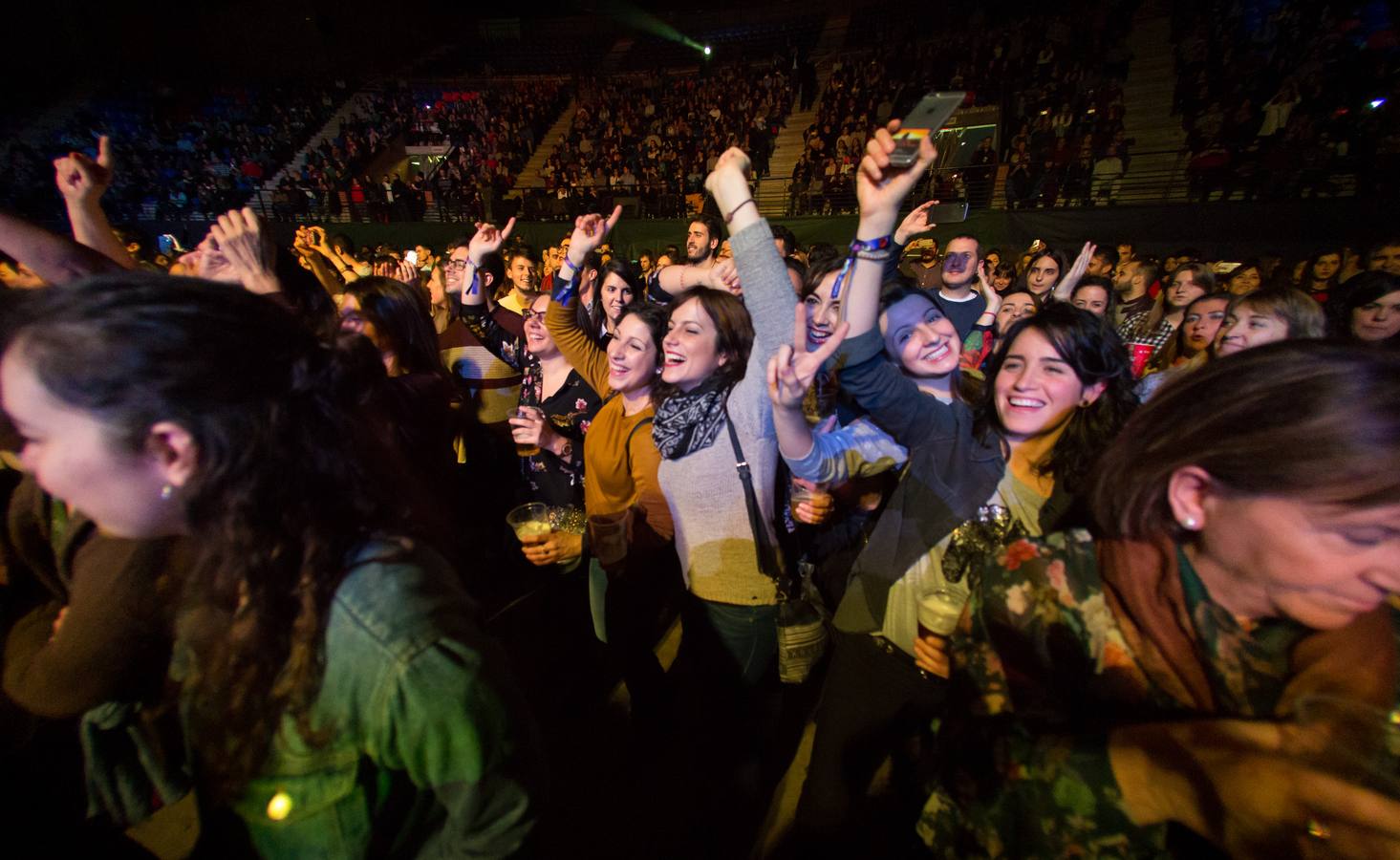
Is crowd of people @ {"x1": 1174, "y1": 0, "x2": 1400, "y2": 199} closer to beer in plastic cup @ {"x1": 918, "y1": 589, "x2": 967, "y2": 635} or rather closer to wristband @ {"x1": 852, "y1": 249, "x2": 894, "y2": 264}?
wristband @ {"x1": 852, "y1": 249, "x2": 894, "y2": 264}

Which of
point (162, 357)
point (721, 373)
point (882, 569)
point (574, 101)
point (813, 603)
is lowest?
point (813, 603)

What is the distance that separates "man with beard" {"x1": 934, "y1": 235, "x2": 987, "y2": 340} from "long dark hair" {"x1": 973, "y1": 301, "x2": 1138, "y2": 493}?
2442mm

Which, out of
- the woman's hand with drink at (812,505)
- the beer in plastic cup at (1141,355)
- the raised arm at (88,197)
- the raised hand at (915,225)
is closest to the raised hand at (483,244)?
the raised arm at (88,197)

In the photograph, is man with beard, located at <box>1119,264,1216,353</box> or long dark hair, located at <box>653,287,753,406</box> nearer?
long dark hair, located at <box>653,287,753,406</box>

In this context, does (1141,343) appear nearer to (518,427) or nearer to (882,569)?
(882,569)

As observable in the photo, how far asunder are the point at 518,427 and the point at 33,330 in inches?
64.9

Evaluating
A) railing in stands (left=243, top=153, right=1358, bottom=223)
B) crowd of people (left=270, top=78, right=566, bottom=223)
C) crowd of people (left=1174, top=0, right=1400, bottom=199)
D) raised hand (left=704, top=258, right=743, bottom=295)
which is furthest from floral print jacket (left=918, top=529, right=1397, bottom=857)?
crowd of people (left=270, top=78, right=566, bottom=223)

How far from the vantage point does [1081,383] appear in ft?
5.90

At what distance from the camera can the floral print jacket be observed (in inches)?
37.5

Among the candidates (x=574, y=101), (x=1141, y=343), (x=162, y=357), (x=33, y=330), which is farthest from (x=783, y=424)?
(x=574, y=101)

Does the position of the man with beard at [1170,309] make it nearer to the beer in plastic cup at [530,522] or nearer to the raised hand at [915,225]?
the raised hand at [915,225]

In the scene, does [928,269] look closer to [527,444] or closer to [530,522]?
[527,444]

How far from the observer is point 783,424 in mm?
1557

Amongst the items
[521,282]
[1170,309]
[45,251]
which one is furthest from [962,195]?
[45,251]
